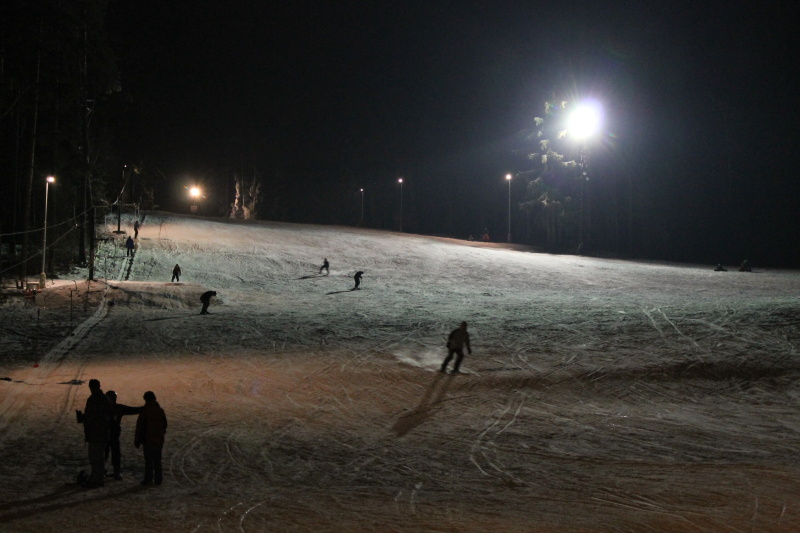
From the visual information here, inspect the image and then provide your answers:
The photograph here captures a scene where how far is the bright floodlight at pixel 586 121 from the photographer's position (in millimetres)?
65125

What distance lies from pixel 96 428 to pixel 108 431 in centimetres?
32

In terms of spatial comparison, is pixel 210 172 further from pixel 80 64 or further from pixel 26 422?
pixel 26 422

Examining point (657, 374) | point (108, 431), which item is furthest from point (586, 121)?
point (108, 431)

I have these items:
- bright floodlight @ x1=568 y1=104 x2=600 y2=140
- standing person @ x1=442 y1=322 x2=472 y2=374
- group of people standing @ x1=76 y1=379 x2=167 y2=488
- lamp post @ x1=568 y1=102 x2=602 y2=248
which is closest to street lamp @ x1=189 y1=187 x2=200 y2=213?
bright floodlight @ x1=568 y1=104 x2=600 y2=140

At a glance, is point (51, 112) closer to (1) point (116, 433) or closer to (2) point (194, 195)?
(1) point (116, 433)

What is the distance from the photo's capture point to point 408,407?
15.5 m

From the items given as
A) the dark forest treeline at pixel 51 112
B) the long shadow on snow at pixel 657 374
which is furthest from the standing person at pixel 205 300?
the long shadow on snow at pixel 657 374

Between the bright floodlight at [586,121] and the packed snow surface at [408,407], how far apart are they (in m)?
32.5

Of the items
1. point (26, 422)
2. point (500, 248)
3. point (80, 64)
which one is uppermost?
point (80, 64)

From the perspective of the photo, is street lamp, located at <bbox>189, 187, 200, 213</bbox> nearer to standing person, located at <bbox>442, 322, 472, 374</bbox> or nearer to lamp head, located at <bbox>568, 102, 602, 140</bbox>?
lamp head, located at <bbox>568, 102, 602, 140</bbox>

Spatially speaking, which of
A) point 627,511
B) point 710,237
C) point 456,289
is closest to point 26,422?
point 627,511

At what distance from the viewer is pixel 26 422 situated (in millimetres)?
13148

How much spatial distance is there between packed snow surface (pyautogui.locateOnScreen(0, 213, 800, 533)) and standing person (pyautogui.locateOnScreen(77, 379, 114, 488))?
0.91 ft

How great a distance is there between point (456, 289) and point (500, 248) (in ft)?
74.5
